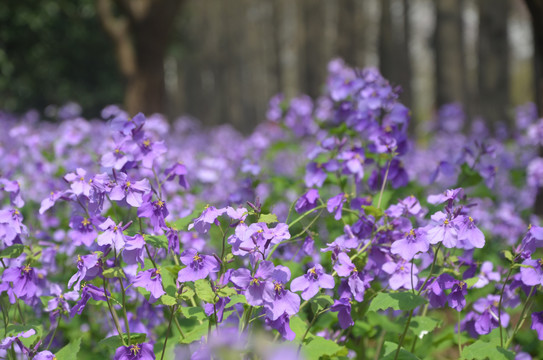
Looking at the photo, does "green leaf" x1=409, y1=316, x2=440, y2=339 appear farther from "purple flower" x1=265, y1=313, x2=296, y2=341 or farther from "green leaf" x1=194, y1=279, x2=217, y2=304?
"green leaf" x1=194, y1=279, x2=217, y2=304

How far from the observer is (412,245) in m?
1.76

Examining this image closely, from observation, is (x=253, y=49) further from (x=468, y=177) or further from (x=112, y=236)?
(x=112, y=236)

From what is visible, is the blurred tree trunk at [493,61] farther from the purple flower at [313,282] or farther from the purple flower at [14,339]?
the purple flower at [14,339]

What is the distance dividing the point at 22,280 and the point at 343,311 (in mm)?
1088

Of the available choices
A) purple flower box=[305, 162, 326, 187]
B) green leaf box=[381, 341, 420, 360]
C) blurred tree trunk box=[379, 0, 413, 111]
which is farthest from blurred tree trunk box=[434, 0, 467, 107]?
green leaf box=[381, 341, 420, 360]

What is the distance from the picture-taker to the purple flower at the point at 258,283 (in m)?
1.57

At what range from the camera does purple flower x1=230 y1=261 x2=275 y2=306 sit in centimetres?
157

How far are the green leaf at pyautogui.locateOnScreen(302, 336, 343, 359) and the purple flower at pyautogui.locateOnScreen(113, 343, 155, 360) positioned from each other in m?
0.48

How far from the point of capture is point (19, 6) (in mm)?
15359

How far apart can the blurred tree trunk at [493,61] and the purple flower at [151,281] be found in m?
11.4

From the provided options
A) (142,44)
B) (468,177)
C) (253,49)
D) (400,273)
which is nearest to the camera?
(400,273)

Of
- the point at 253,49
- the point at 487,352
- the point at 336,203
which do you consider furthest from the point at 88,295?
the point at 253,49

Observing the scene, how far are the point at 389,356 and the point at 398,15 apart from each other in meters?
15.6

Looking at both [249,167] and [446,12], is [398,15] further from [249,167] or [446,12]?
[249,167]
